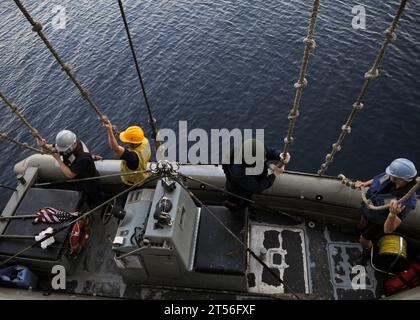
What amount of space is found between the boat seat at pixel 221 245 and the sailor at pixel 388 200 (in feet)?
7.07

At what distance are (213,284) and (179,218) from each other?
1.38 meters

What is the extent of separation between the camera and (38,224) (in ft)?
23.2

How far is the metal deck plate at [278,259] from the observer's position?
680cm

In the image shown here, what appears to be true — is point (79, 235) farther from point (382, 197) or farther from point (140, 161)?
point (382, 197)

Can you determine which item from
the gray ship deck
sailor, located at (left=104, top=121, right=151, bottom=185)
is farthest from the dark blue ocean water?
sailor, located at (left=104, top=121, right=151, bottom=185)

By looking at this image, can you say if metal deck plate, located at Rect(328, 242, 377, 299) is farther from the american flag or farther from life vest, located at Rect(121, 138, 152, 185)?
the american flag

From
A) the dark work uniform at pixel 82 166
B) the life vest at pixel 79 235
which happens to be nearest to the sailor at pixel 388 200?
the dark work uniform at pixel 82 166

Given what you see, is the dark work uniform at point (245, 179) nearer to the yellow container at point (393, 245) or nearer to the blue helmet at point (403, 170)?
the blue helmet at point (403, 170)

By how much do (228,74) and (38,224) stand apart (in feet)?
43.8

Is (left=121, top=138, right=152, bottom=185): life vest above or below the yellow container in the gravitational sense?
above

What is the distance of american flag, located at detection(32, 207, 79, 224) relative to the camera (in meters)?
6.99

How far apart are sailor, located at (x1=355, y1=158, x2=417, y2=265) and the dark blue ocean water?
6953 mm

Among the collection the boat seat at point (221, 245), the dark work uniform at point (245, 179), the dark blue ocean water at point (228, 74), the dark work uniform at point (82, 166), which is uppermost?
the dark blue ocean water at point (228, 74)

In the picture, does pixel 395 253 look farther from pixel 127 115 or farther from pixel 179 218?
pixel 127 115
